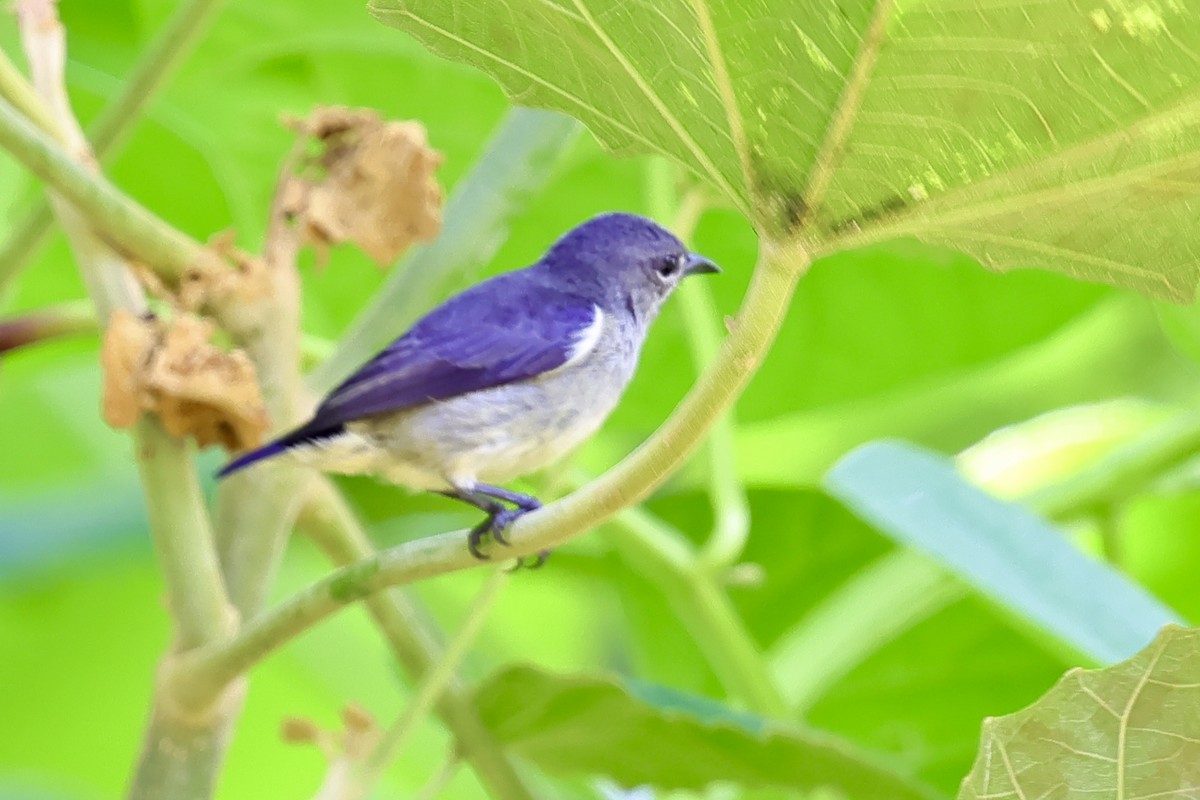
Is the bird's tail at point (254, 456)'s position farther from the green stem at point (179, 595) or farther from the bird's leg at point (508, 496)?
the bird's leg at point (508, 496)

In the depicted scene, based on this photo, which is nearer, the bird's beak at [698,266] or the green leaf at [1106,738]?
the green leaf at [1106,738]

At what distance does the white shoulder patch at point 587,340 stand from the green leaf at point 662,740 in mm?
299

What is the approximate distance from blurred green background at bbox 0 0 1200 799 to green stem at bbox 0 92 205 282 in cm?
59

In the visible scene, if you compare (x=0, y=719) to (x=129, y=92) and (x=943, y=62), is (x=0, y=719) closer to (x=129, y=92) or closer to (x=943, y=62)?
(x=129, y=92)

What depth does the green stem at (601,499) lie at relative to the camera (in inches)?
20.3

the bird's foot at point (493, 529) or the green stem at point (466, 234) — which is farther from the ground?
the green stem at point (466, 234)

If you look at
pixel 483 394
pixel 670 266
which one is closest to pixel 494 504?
pixel 483 394

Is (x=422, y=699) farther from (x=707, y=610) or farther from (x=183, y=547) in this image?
(x=707, y=610)

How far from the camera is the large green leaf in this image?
0.52m

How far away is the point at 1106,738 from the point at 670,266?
72 cm

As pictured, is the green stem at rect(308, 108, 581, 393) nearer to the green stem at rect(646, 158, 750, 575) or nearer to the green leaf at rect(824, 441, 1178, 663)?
the green stem at rect(646, 158, 750, 575)

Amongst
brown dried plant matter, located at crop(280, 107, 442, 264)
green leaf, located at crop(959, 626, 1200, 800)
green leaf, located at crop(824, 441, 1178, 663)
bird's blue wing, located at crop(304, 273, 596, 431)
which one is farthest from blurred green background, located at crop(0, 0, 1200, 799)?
green leaf, located at crop(959, 626, 1200, 800)

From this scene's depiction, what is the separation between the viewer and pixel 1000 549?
3.28 feet

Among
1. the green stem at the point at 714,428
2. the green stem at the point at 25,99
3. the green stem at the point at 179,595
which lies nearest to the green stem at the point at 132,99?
the green stem at the point at 25,99
